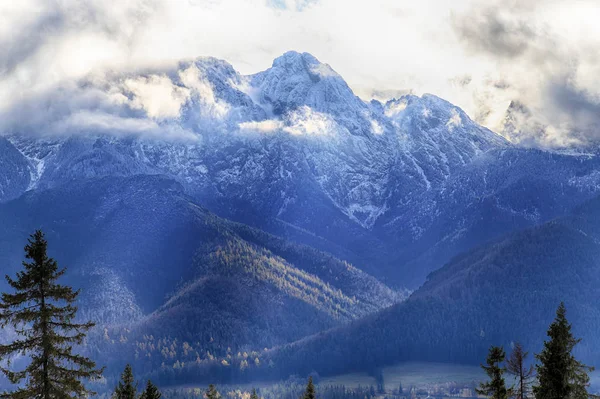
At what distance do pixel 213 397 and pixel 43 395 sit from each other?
54.6 meters

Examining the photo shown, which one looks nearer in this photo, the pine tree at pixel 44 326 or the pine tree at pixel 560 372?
the pine tree at pixel 44 326

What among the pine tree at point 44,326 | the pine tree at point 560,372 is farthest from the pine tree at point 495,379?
the pine tree at point 44,326

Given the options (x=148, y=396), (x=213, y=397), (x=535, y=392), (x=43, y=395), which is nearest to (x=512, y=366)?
(x=535, y=392)

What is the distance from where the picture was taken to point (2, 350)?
76812mm

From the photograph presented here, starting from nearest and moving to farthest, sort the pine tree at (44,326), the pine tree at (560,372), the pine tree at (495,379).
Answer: the pine tree at (44,326) → the pine tree at (560,372) → the pine tree at (495,379)

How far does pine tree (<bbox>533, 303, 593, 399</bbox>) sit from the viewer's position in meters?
84.8

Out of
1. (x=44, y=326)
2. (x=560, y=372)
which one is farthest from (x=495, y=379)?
(x=44, y=326)

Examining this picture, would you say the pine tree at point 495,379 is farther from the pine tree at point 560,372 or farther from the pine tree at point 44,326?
the pine tree at point 44,326

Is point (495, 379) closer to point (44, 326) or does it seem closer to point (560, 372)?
point (560, 372)

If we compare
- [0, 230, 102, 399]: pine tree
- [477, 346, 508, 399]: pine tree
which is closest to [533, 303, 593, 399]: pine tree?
[477, 346, 508, 399]: pine tree

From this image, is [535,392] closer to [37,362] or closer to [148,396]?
[148,396]

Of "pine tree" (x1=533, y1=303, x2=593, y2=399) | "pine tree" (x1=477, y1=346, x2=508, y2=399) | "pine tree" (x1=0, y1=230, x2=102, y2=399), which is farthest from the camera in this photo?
"pine tree" (x1=477, y1=346, x2=508, y2=399)

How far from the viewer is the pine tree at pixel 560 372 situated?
84812 mm

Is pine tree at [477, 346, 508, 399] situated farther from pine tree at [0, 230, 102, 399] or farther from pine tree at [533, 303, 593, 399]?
pine tree at [0, 230, 102, 399]
